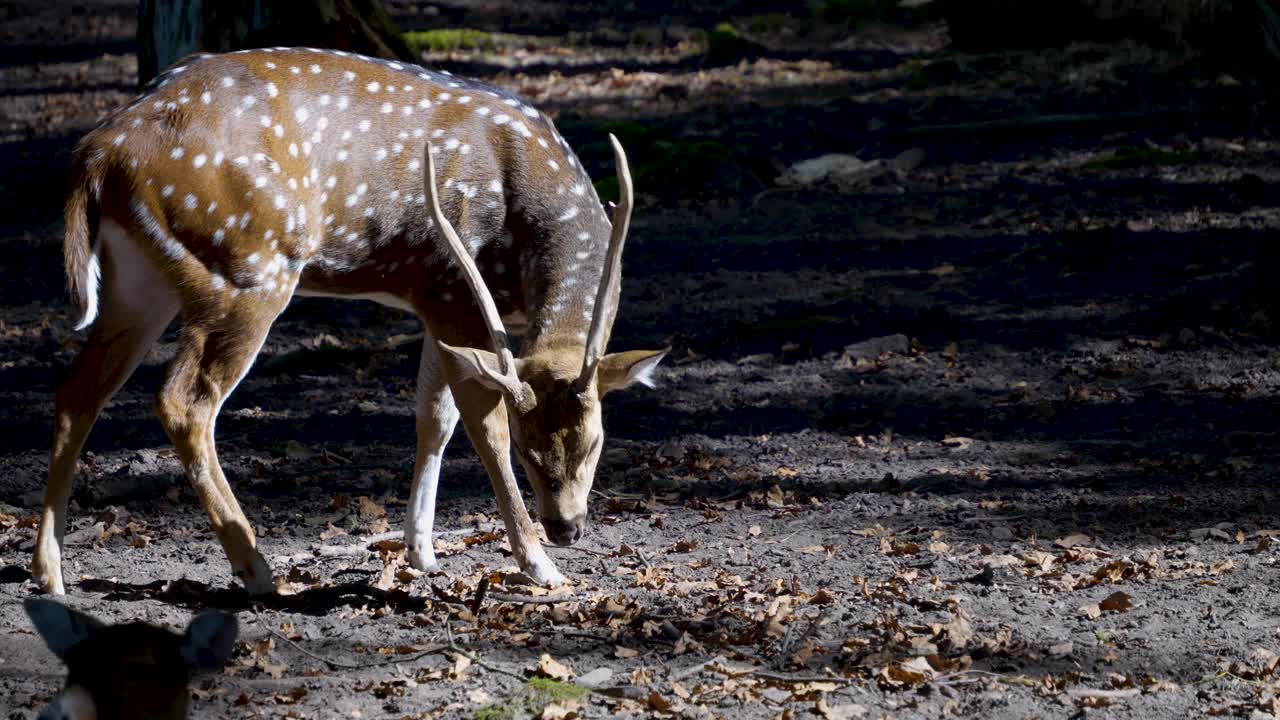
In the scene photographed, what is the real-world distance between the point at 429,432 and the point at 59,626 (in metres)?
3.09

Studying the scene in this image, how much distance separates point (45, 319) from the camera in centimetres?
1005

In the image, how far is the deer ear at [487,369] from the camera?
17.0 ft

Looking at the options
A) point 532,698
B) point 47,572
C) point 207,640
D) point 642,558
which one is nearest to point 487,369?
point 532,698

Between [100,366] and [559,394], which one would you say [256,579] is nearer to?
[100,366]

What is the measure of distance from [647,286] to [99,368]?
524cm

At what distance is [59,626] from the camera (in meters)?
3.19

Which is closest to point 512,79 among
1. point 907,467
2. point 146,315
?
point 907,467

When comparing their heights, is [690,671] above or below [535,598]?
above

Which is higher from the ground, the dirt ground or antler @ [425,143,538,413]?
antler @ [425,143,538,413]

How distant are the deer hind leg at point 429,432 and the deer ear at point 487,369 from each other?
808mm

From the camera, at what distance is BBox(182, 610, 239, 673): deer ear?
3.24 m

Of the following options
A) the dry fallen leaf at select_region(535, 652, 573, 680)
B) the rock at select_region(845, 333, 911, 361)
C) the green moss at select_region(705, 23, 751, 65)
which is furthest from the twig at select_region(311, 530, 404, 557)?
the green moss at select_region(705, 23, 751, 65)

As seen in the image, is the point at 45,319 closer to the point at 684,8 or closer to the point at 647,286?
the point at 647,286

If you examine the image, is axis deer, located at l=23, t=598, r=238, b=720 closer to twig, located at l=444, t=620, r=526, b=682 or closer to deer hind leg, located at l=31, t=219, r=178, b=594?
twig, located at l=444, t=620, r=526, b=682
